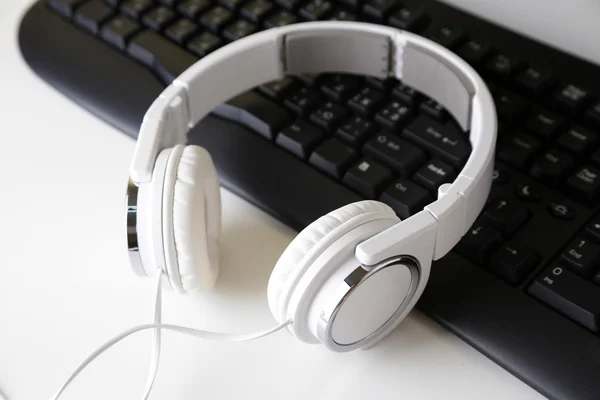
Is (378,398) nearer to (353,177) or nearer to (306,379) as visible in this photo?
(306,379)

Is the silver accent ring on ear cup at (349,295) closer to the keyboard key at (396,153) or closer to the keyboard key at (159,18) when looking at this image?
the keyboard key at (396,153)

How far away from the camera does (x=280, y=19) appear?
602mm

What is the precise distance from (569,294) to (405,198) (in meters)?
0.12

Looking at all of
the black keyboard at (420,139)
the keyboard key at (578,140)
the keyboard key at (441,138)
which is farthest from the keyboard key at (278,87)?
the keyboard key at (578,140)

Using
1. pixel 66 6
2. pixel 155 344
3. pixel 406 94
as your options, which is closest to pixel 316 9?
pixel 406 94

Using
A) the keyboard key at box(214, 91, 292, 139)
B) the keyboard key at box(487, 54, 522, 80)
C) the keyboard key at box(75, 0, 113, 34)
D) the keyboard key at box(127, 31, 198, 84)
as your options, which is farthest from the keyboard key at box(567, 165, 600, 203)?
the keyboard key at box(75, 0, 113, 34)

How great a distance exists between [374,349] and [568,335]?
112mm

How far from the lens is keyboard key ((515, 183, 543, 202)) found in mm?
460

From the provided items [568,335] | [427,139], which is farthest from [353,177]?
[568,335]

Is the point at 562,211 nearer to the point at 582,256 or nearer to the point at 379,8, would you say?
the point at 582,256

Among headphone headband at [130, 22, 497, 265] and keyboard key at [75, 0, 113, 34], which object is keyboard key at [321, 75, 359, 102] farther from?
keyboard key at [75, 0, 113, 34]

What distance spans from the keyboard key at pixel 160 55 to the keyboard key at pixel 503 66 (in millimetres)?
240

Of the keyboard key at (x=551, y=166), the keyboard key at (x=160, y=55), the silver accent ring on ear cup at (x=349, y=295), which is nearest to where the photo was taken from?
the silver accent ring on ear cup at (x=349, y=295)

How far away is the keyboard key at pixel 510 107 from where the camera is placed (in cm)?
51
